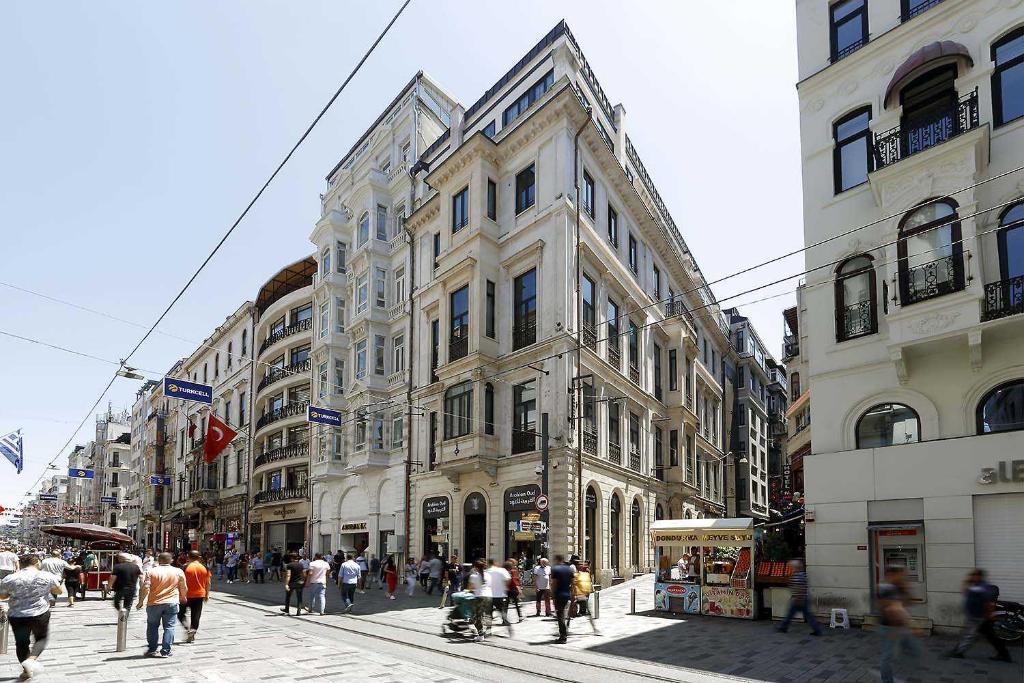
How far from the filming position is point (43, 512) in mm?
120500

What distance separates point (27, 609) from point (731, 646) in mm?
11983

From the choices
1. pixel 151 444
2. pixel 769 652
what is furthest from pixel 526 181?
pixel 151 444

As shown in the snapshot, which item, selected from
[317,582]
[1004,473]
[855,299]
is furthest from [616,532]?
[1004,473]

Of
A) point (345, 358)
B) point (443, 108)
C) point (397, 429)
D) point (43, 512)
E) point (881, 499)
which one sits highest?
point (443, 108)

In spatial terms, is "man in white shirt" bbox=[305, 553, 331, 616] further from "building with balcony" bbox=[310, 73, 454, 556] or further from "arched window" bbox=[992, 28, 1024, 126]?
"arched window" bbox=[992, 28, 1024, 126]

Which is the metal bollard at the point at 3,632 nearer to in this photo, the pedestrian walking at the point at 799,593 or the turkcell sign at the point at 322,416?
the turkcell sign at the point at 322,416

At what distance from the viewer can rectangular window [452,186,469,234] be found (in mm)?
31803

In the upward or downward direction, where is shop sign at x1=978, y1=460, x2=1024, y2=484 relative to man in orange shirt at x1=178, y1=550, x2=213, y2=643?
upward

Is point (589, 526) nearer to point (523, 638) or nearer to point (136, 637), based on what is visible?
point (523, 638)

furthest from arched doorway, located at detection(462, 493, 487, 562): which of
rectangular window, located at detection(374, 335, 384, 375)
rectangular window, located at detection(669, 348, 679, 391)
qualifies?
rectangular window, located at detection(669, 348, 679, 391)

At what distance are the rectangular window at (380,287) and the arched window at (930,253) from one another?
26.1m

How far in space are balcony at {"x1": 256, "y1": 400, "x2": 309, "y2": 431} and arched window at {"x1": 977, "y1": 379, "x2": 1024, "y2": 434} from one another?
3791cm

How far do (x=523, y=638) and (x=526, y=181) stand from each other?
19754 millimetres

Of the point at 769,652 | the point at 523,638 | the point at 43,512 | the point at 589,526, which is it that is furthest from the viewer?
the point at 43,512
